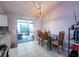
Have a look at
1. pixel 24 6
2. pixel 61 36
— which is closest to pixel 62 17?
pixel 61 36

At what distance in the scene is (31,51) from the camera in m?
2.05

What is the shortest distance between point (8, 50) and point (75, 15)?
59.5 inches

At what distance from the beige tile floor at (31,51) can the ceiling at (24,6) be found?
0.68 m

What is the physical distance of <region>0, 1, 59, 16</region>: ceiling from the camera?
193 cm

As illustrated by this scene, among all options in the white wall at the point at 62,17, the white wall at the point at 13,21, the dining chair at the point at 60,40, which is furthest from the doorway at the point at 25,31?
the dining chair at the point at 60,40

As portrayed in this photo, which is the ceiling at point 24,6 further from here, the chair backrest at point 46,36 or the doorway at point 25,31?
the chair backrest at point 46,36

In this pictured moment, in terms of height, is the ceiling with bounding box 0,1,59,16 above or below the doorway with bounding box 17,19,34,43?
above

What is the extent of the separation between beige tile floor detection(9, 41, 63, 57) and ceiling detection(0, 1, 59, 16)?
678 millimetres

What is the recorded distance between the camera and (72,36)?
78.5 inches

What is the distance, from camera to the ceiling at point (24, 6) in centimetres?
193

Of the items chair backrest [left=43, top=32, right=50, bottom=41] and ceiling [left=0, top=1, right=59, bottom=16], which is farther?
chair backrest [left=43, top=32, right=50, bottom=41]

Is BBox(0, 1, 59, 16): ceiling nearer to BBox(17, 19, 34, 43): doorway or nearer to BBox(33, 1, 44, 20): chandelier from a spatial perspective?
BBox(33, 1, 44, 20): chandelier

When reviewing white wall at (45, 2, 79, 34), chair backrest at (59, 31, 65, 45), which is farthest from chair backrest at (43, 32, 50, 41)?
chair backrest at (59, 31, 65, 45)

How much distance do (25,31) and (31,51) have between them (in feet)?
1.46
